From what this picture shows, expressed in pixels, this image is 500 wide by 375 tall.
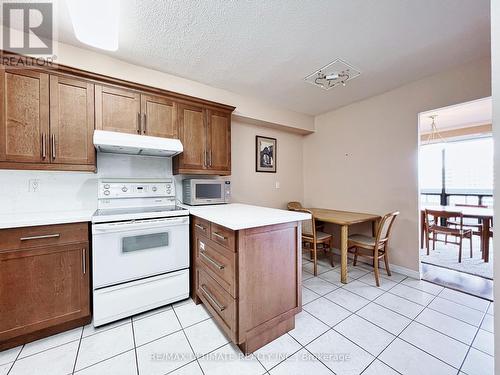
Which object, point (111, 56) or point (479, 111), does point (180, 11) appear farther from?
point (479, 111)

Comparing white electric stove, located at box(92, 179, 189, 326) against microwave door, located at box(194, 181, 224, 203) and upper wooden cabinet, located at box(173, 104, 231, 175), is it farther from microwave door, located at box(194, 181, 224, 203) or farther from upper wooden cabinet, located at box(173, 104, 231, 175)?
upper wooden cabinet, located at box(173, 104, 231, 175)

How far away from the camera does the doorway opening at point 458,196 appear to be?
2754 mm

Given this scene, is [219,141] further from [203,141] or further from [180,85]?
[180,85]

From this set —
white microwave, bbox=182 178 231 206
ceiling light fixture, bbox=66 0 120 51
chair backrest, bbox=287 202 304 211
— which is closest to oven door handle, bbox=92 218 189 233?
white microwave, bbox=182 178 231 206

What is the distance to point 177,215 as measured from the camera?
6.65ft

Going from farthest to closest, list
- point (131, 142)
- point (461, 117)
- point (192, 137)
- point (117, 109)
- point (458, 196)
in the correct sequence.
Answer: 1. point (458, 196)
2. point (461, 117)
3. point (192, 137)
4. point (117, 109)
5. point (131, 142)

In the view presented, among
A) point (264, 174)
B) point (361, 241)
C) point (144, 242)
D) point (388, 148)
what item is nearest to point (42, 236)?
point (144, 242)

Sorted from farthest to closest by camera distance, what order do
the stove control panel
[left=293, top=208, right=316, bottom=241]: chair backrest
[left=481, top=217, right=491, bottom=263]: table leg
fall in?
[left=481, top=217, right=491, bottom=263]: table leg, [left=293, top=208, right=316, bottom=241]: chair backrest, the stove control panel

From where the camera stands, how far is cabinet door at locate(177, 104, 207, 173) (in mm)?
2404

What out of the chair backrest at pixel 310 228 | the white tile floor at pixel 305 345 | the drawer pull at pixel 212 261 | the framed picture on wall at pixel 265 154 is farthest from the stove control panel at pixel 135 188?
the chair backrest at pixel 310 228

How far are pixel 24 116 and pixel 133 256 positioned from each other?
4.80 feet

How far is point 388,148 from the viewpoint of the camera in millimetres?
2910

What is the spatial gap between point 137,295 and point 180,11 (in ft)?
7.78

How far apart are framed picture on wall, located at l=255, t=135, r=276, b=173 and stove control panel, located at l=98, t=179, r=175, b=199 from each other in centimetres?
150
